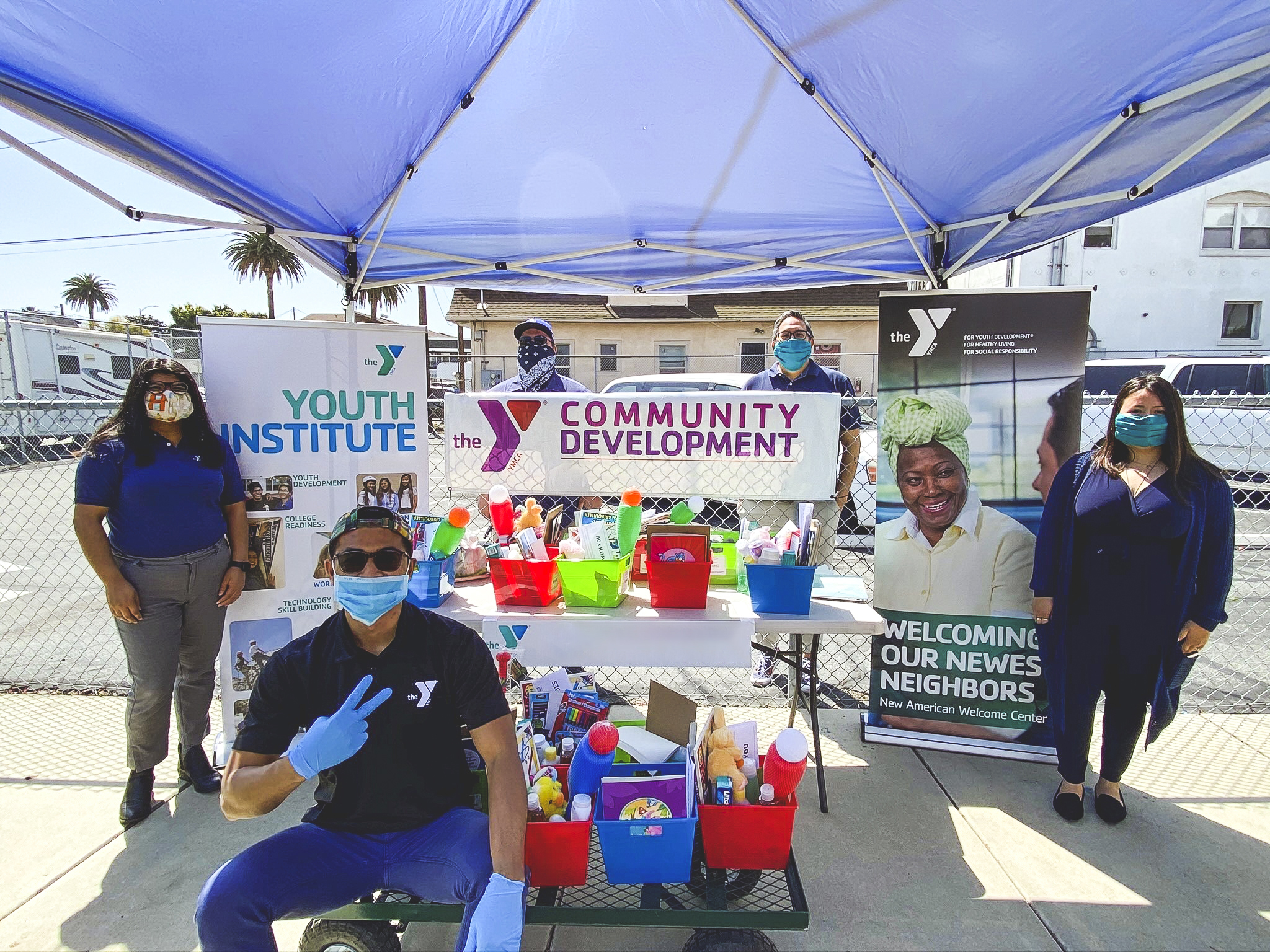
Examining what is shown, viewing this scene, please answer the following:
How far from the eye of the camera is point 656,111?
309 centimetres

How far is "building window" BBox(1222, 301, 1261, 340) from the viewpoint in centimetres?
1655

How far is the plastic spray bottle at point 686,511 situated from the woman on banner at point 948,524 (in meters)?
1.04

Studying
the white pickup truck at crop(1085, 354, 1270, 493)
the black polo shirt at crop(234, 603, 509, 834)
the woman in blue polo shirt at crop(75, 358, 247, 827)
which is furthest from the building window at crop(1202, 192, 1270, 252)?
the woman in blue polo shirt at crop(75, 358, 247, 827)

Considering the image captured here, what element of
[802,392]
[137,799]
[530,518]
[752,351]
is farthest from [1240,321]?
[137,799]

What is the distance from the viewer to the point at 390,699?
1.98 m

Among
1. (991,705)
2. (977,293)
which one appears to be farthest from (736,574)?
(977,293)

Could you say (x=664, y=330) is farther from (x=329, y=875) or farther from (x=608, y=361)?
(x=329, y=875)

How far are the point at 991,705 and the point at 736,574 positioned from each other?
1.54 meters

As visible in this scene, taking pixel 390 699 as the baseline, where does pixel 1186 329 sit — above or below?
above

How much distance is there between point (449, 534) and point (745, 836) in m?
1.54

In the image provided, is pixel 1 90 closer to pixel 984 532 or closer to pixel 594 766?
pixel 594 766

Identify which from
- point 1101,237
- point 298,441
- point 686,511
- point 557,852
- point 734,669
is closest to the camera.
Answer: point 557,852

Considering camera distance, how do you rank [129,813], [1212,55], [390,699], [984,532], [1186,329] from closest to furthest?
[390,699] < [1212,55] < [129,813] < [984,532] < [1186,329]

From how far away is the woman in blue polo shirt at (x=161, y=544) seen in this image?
275 centimetres
